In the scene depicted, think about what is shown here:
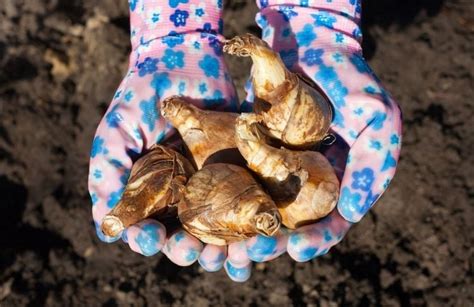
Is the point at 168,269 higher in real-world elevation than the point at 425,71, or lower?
lower

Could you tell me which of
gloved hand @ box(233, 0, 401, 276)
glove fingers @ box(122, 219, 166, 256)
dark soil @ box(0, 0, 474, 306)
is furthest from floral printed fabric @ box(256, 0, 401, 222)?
dark soil @ box(0, 0, 474, 306)

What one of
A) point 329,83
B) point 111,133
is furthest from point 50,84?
point 329,83

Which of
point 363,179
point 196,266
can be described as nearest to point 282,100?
point 363,179

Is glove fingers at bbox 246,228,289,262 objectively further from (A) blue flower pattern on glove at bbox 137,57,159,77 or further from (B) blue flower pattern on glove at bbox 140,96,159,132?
(A) blue flower pattern on glove at bbox 137,57,159,77

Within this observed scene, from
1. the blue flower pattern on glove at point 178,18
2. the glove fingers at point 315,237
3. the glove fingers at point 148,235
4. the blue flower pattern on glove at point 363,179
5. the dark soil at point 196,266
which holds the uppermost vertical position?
the blue flower pattern on glove at point 178,18

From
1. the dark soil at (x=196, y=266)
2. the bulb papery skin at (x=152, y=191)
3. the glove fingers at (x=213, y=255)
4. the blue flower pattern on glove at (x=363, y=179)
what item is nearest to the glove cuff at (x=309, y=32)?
the blue flower pattern on glove at (x=363, y=179)

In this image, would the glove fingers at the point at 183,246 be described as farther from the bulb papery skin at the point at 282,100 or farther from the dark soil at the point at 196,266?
the dark soil at the point at 196,266

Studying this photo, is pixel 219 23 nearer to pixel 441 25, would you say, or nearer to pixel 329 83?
pixel 329 83
